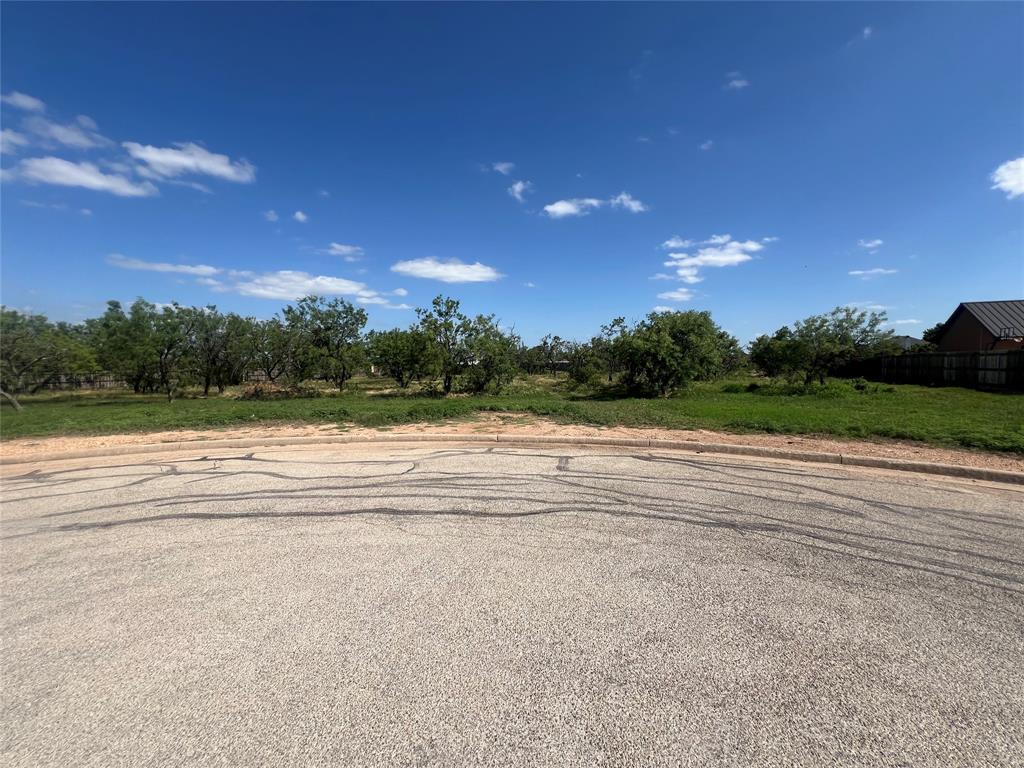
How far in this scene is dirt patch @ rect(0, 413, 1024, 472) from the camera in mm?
7961

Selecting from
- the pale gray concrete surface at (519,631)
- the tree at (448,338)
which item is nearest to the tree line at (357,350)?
the tree at (448,338)

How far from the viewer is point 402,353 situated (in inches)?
950

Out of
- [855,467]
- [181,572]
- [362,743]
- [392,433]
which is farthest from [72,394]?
[855,467]

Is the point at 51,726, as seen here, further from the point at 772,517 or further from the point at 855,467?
the point at 855,467

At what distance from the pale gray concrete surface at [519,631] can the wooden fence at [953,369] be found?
20524 mm

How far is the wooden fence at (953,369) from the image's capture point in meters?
19.3

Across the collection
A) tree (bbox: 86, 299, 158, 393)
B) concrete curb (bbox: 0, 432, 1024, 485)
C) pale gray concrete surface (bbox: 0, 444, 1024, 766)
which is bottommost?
pale gray concrete surface (bbox: 0, 444, 1024, 766)

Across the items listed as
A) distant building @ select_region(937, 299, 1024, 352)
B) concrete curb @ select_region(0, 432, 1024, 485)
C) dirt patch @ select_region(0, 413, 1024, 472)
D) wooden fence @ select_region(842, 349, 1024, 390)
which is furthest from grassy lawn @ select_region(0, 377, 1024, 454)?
distant building @ select_region(937, 299, 1024, 352)

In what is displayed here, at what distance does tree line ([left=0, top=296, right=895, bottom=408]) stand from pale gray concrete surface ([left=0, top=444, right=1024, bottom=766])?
14840 mm

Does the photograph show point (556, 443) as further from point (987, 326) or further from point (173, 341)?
point (987, 326)

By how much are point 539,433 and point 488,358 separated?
11.0 m

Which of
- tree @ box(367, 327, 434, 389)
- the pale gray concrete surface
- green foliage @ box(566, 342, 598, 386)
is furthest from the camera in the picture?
green foliage @ box(566, 342, 598, 386)

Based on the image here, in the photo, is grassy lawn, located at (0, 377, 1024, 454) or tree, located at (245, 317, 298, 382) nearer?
grassy lawn, located at (0, 377, 1024, 454)

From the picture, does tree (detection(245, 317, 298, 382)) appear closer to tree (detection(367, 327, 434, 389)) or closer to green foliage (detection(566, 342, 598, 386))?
tree (detection(367, 327, 434, 389))
